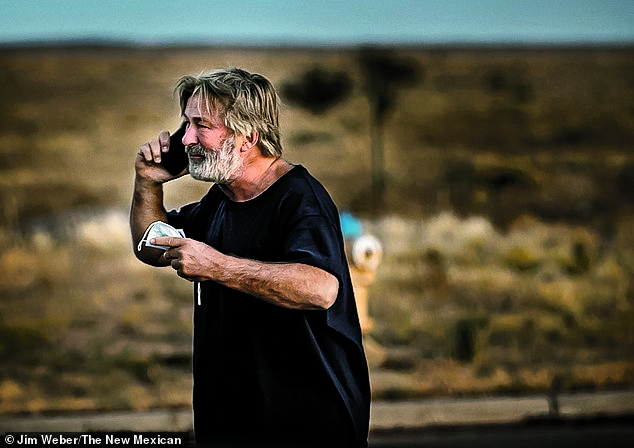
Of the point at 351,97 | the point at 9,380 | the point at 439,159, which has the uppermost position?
the point at 351,97

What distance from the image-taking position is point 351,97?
2222 cm

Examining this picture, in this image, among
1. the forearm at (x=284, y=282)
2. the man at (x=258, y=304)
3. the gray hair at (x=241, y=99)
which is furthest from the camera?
the gray hair at (x=241, y=99)

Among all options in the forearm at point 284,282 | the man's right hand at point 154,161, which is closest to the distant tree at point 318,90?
the man's right hand at point 154,161

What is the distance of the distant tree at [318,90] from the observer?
863 inches

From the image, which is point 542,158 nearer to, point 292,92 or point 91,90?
point 292,92

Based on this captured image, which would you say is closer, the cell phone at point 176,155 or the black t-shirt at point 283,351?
the black t-shirt at point 283,351

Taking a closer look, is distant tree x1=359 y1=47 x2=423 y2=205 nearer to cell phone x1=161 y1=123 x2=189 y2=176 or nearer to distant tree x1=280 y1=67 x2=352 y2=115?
distant tree x1=280 y1=67 x2=352 y2=115

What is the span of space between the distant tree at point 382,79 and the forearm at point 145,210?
17.4 meters

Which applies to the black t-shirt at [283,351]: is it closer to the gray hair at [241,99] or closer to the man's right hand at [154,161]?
the gray hair at [241,99]

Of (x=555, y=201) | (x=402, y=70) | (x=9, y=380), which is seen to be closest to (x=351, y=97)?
(x=402, y=70)

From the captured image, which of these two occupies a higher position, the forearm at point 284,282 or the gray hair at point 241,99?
the gray hair at point 241,99

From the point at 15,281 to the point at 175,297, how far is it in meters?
2.65

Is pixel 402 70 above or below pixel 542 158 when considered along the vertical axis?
above

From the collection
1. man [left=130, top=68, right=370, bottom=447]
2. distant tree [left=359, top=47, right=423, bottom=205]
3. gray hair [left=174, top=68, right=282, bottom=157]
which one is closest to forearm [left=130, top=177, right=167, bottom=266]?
man [left=130, top=68, right=370, bottom=447]
